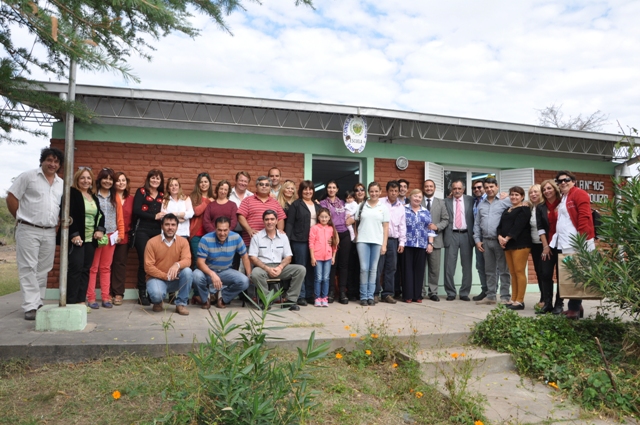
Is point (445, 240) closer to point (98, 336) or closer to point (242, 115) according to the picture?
point (242, 115)

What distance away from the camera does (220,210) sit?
22.0 ft

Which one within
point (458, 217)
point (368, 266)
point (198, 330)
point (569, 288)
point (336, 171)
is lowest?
point (198, 330)

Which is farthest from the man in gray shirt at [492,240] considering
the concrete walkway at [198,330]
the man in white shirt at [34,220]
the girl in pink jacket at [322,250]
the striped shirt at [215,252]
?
the man in white shirt at [34,220]

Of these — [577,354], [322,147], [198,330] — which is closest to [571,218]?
[577,354]

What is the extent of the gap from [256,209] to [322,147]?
87.0 inches

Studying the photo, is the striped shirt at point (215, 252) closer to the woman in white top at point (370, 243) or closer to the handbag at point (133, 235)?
the handbag at point (133, 235)

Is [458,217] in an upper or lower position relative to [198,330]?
upper

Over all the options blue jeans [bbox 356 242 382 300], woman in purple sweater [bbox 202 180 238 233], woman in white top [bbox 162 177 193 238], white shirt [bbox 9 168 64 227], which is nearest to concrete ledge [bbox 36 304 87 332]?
white shirt [bbox 9 168 64 227]

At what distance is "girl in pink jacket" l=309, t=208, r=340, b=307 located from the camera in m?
6.76

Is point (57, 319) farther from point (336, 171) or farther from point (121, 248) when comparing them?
point (336, 171)

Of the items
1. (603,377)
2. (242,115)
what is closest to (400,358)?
(603,377)

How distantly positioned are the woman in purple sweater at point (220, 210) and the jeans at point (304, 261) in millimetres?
941

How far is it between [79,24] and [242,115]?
565cm

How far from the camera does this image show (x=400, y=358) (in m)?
4.27
